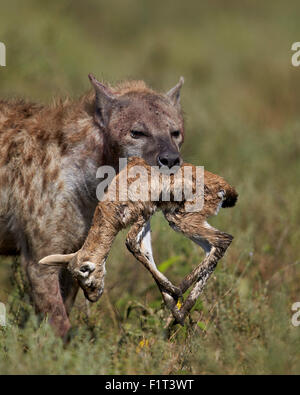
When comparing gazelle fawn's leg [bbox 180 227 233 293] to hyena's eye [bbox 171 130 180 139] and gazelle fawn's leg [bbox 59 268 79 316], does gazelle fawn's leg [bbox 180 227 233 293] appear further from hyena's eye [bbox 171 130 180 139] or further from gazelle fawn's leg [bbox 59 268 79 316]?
gazelle fawn's leg [bbox 59 268 79 316]

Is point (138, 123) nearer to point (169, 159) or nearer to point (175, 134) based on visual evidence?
point (175, 134)

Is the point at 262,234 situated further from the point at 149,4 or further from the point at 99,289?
the point at 149,4

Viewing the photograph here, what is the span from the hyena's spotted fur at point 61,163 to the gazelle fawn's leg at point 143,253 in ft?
2.47

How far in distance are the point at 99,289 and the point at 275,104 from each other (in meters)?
9.06

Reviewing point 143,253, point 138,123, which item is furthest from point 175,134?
point 143,253

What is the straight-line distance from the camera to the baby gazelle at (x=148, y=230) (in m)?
4.15

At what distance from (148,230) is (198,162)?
4.34 metres

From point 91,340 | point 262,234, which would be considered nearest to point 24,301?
point 91,340

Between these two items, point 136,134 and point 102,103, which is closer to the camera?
point 136,134

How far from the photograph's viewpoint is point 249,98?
12.8 meters

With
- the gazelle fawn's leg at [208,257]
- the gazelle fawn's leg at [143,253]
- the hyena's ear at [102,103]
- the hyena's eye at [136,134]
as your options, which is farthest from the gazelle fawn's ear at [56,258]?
the hyena's ear at [102,103]

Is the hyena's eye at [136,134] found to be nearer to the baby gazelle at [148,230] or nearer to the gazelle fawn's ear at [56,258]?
the baby gazelle at [148,230]

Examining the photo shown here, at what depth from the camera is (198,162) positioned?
8.65 metres
